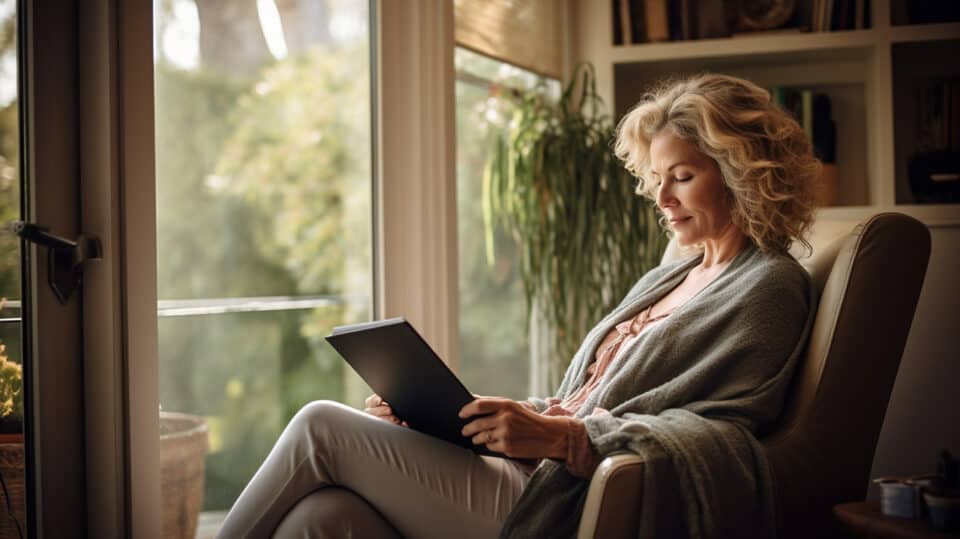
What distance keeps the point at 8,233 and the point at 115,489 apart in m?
0.56

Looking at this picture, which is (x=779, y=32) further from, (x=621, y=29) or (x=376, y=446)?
(x=376, y=446)

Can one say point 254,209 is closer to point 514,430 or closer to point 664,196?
point 664,196

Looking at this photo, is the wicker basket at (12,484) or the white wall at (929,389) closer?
the wicker basket at (12,484)

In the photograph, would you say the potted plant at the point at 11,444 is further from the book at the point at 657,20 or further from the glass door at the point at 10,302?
the book at the point at 657,20

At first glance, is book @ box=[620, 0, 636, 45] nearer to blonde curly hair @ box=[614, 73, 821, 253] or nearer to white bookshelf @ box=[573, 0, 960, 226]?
white bookshelf @ box=[573, 0, 960, 226]

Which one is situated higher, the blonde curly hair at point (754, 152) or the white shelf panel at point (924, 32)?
the white shelf panel at point (924, 32)

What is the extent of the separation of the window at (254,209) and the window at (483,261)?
0.39m

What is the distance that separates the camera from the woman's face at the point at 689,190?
1.73 metres

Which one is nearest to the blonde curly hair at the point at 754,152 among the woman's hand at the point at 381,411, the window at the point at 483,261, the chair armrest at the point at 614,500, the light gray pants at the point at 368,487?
the chair armrest at the point at 614,500

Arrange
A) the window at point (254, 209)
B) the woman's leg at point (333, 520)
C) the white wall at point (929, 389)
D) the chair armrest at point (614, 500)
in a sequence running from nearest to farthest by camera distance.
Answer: the chair armrest at point (614, 500), the woman's leg at point (333, 520), the window at point (254, 209), the white wall at point (929, 389)

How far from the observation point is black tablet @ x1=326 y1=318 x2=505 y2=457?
136 cm

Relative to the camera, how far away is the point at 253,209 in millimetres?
2668

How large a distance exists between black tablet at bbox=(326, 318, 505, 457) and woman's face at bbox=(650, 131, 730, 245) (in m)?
0.62

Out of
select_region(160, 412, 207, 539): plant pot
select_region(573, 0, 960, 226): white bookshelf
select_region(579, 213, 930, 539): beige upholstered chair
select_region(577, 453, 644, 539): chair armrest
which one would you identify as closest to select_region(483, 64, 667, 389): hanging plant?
select_region(573, 0, 960, 226): white bookshelf
